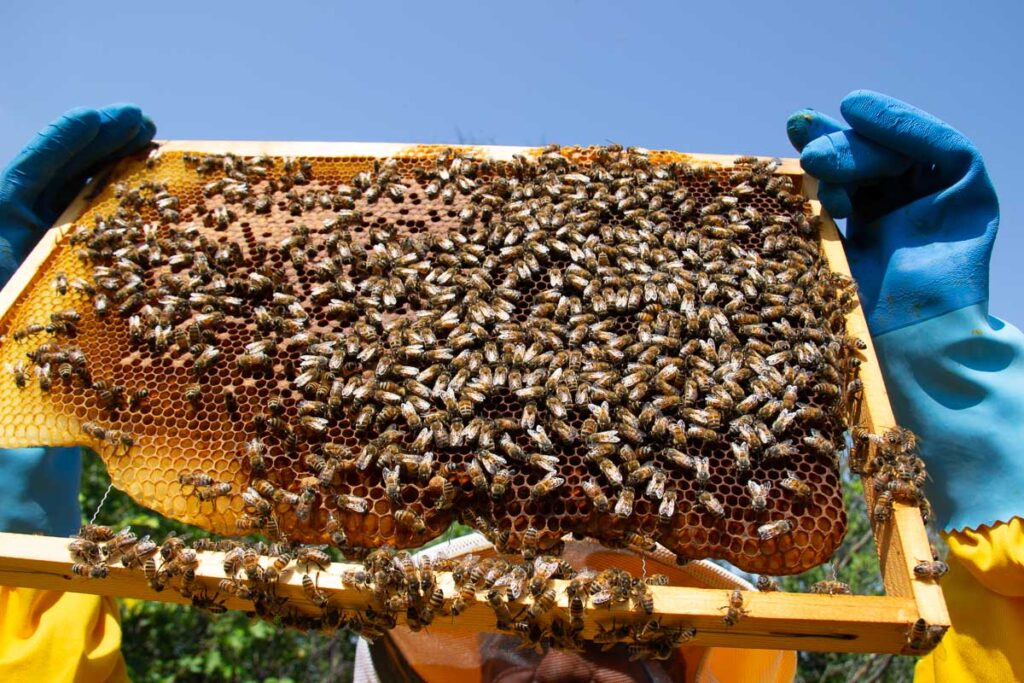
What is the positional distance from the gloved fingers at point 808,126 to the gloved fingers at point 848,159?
0.75 feet

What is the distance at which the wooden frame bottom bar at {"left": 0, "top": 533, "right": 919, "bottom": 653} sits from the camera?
2.49m

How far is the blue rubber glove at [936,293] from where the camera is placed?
3504 mm

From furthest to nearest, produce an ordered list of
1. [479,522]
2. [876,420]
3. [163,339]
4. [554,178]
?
1. [554,178]
2. [163,339]
3. [876,420]
4. [479,522]

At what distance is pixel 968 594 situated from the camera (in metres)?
3.54

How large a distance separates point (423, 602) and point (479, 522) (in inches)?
15.0

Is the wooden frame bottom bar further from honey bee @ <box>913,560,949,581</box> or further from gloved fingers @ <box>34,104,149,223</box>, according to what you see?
gloved fingers @ <box>34,104,149,223</box>

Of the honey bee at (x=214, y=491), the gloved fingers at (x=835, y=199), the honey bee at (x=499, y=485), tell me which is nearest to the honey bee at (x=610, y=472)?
the honey bee at (x=499, y=485)

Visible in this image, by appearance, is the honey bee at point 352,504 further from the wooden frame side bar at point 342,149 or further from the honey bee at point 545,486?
the wooden frame side bar at point 342,149

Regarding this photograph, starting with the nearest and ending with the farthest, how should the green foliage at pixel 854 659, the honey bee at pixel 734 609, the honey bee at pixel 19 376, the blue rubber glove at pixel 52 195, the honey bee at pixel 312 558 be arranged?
the honey bee at pixel 734 609 → the honey bee at pixel 312 558 → the honey bee at pixel 19 376 → the blue rubber glove at pixel 52 195 → the green foliage at pixel 854 659

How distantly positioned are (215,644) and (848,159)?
35.0 ft

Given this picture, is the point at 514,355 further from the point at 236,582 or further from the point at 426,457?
the point at 236,582

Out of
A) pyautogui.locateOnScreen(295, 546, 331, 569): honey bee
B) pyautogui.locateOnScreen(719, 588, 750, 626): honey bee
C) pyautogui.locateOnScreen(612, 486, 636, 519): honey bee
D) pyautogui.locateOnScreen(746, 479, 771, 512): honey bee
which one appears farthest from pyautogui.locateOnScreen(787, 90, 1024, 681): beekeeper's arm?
pyautogui.locateOnScreen(295, 546, 331, 569): honey bee

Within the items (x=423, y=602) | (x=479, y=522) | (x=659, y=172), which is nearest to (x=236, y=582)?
(x=423, y=602)

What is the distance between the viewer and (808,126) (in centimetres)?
426
